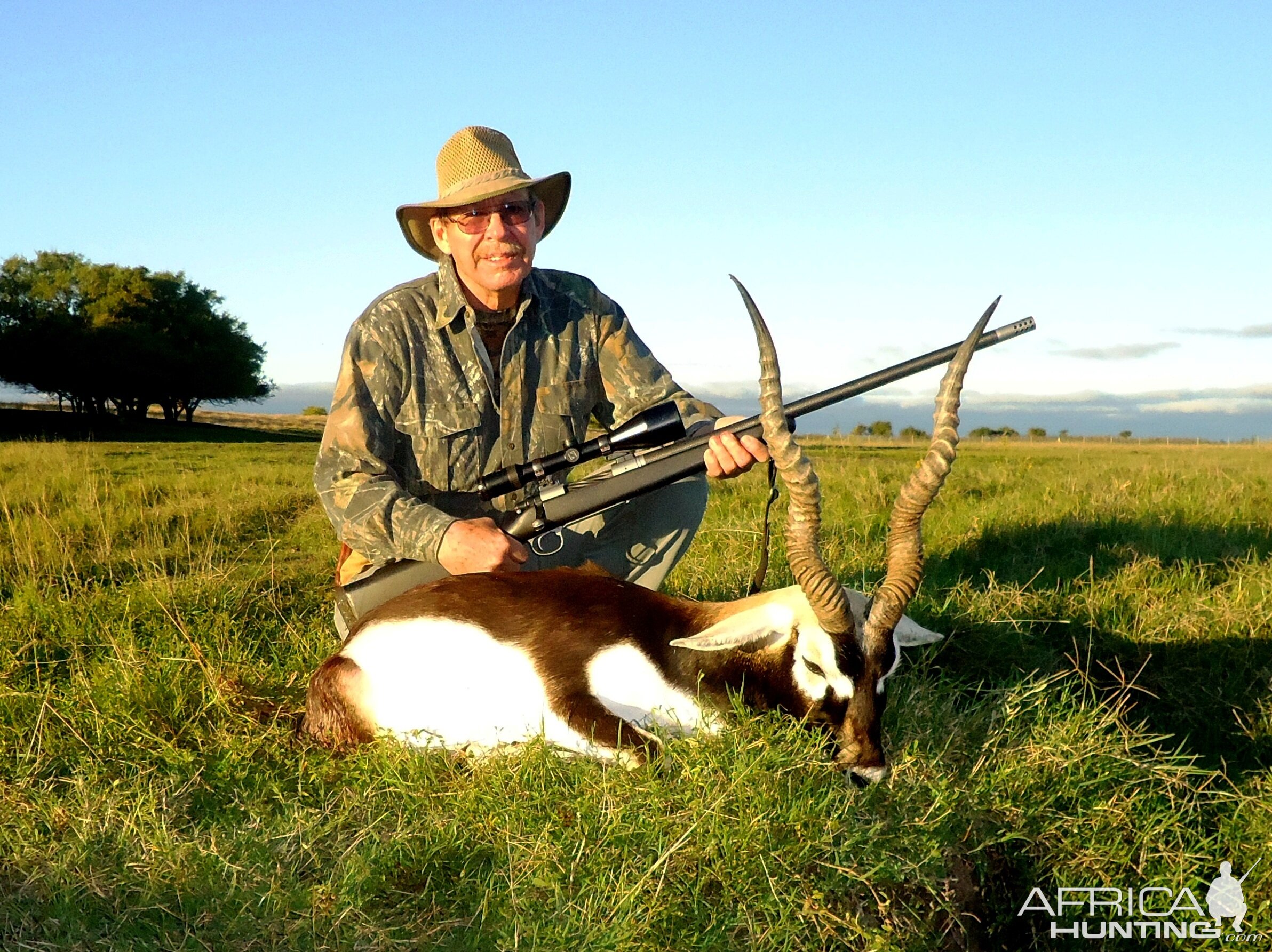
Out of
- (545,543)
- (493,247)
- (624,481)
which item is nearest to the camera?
(624,481)

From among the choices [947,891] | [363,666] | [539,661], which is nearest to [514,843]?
[539,661]

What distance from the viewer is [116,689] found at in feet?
16.8

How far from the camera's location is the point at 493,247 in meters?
5.48

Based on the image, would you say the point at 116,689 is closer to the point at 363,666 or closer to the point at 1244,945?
the point at 363,666

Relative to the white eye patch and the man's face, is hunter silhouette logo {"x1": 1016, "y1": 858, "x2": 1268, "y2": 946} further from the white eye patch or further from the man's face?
the man's face

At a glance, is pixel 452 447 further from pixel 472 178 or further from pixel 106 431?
pixel 106 431

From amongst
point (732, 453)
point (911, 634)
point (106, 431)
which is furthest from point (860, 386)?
point (106, 431)

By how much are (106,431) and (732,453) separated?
28359 mm

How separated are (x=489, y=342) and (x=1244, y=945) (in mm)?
4468

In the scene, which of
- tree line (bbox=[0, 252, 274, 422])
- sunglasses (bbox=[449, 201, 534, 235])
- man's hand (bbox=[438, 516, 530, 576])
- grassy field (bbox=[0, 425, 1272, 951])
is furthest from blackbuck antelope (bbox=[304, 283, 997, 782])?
tree line (bbox=[0, 252, 274, 422])

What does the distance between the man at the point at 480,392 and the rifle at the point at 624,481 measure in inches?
5.4

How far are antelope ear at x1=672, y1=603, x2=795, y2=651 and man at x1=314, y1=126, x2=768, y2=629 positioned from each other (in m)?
1.08

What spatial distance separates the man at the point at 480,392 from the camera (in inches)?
201

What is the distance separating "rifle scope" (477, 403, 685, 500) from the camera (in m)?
5.13
